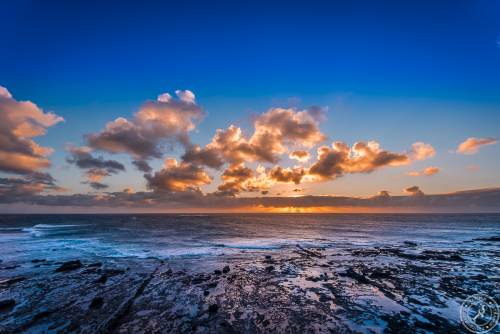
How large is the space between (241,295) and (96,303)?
8989mm

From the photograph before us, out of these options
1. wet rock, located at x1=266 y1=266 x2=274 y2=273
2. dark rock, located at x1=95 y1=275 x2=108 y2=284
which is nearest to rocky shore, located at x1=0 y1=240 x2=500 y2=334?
dark rock, located at x1=95 y1=275 x2=108 y2=284

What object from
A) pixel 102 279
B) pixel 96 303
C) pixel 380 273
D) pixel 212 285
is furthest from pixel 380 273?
pixel 102 279

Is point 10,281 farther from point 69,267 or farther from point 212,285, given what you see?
point 212,285

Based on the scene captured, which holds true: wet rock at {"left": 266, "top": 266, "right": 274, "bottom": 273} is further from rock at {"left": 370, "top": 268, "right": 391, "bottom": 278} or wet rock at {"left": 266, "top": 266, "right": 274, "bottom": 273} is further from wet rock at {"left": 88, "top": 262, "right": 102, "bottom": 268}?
wet rock at {"left": 88, "top": 262, "right": 102, "bottom": 268}

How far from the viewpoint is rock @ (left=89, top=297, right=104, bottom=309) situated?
575 inches

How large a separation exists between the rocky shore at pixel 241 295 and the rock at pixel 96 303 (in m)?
0.06

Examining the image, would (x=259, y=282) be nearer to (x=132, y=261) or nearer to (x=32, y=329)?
(x=32, y=329)

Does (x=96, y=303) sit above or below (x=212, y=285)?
above

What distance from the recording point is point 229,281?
20.0 meters

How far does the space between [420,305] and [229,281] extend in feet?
43.1

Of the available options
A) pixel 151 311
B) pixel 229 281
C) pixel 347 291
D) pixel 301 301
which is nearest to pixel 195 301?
→ pixel 151 311

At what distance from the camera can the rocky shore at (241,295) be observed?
12.3 metres

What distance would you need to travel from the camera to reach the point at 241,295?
1661 centimetres

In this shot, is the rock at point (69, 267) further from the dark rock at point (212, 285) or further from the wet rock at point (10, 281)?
the dark rock at point (212, 285)
